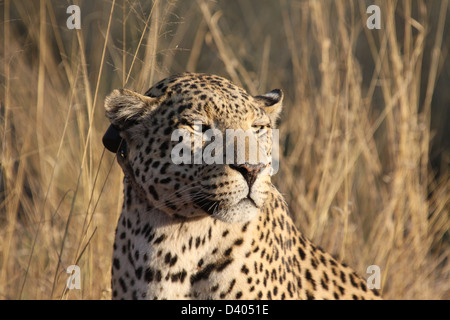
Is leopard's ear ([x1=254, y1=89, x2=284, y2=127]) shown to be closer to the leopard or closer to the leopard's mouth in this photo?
the leopard

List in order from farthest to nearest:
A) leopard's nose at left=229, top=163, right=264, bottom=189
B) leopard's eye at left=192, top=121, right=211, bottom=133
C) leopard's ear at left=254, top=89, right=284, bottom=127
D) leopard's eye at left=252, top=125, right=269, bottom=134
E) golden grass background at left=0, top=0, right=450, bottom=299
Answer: golden grass background at left=0, top=0, right=450, bottom=299, leopard's ear at left=254, top=89, right=284, bottom=127, leopard's eye at left=252, top=125, right=269, bottom=134, leopard's eye at left=192, top=121, right=211, bottom=133, leopard's nose at left=229, top=163, right=264, bottom=189

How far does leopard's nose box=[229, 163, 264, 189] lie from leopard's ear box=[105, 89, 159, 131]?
22.6 inches

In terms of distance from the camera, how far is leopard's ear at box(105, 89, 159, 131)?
3.74m

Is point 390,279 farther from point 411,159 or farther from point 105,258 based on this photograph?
point 105,258

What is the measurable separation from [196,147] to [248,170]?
306mm

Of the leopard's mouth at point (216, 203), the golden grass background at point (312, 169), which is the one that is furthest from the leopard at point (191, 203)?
the golden grass background at point (312, 169)

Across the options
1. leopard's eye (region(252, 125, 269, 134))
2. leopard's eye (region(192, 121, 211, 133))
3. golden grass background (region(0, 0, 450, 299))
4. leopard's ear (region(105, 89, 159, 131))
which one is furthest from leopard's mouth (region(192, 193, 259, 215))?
golden grass background (region(0, 0, 450, 299))

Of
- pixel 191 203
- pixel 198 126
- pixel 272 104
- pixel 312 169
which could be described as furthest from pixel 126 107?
pixel 312 169

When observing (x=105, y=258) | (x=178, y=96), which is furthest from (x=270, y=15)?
(x=178, y=96)

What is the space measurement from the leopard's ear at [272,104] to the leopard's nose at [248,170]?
0.61 metres

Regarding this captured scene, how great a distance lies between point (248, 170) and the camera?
3545mm

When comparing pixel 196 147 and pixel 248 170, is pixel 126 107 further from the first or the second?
pixel 248 170
